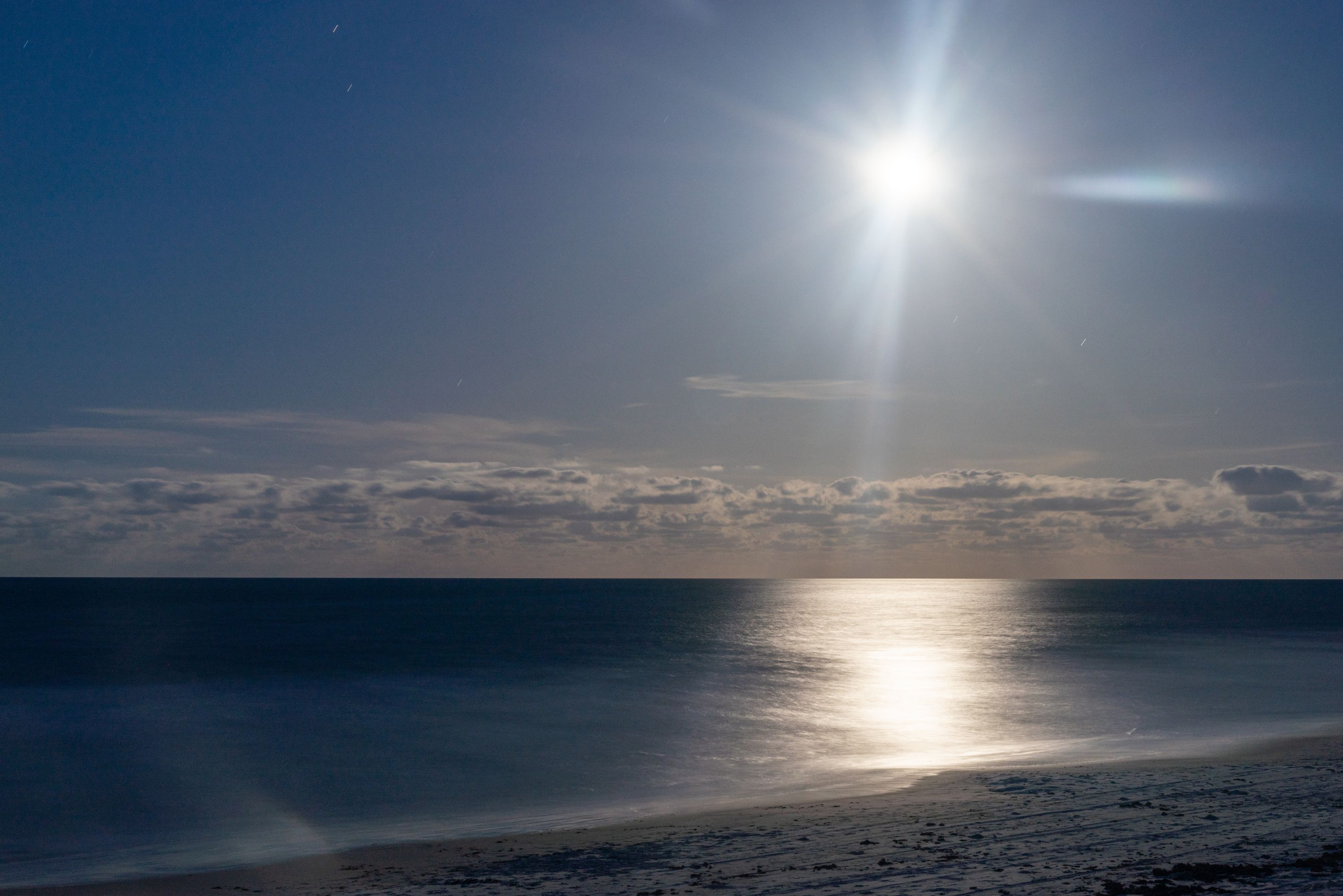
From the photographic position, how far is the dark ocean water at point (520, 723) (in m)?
22.2

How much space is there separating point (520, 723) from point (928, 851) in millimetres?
25407

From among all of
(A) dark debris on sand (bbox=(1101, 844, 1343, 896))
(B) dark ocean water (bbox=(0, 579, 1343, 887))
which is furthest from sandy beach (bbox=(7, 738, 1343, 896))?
(B) dark ocean water (bbox=(0, 579, 1343, 887))

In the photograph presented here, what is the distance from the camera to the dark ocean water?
22203mm

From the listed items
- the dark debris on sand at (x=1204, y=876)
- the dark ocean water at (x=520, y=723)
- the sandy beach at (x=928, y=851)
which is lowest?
the dark ocean water at (x=520, y=723)

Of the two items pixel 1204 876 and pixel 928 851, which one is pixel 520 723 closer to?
pixel 928 851

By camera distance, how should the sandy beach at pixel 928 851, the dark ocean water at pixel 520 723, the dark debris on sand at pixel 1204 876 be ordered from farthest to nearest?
the dark ocean water at pixel 520 723 → the sandy beach at pixel 928 851 → the dark debris on sand at pixel 1204 876

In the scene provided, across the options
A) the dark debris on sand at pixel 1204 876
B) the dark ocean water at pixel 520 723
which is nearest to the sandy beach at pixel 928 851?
the dark debris on sand at pixel 1204 876

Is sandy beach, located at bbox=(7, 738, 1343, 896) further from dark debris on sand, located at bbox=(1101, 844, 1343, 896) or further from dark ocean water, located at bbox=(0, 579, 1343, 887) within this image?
dark ocean water, located at bbox=(0, 579, 1343, 887)

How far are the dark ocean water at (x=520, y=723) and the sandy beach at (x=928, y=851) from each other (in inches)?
95.6

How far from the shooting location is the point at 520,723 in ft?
123

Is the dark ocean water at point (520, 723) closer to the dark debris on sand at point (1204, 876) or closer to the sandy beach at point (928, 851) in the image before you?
the sandy beach at point (928, 851)

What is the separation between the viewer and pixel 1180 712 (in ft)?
126

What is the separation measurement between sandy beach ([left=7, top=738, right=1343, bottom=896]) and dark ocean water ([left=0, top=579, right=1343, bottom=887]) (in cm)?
243

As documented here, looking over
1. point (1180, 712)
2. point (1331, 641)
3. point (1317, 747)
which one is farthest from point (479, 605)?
point (1317, 747)
